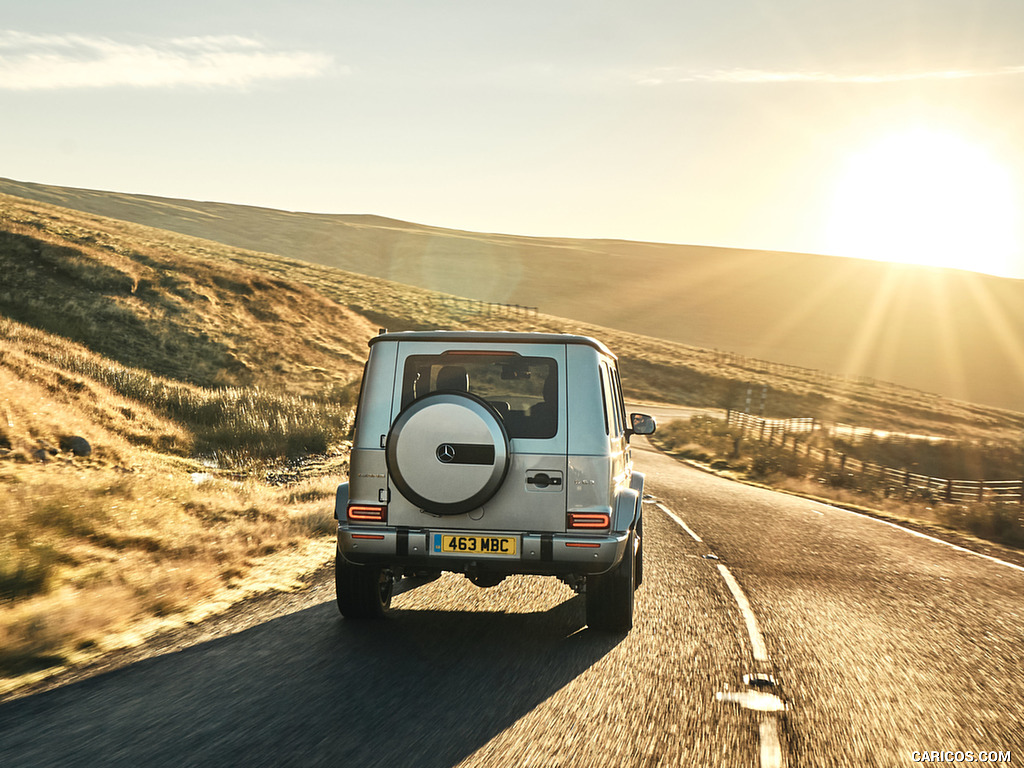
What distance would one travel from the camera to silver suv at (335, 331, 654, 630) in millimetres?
5375

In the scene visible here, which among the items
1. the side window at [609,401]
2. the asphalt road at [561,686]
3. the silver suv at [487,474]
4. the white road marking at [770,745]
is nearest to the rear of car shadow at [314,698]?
the asphalt road at [561,686]

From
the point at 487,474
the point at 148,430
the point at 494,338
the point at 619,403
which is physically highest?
the point at 494,338

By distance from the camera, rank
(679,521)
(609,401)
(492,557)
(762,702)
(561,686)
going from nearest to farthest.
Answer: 1. (762,702)
2. (561,686)
3. (492,557)
4. (609,401)
5. (679,521)

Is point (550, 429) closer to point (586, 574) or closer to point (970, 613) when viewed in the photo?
point (586, 574)

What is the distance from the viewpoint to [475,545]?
18.1 ft

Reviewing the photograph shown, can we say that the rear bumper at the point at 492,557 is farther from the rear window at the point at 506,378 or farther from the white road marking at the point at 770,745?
the white road marking at the point at 770,745

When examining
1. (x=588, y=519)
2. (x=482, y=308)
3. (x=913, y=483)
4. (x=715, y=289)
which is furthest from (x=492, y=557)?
(x=715, y=289)

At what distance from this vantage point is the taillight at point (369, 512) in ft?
18.3

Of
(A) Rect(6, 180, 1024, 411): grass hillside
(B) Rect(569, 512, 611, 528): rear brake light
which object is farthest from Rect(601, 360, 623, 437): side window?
(A) Rect(6, 180, 1024, 411): grass hillside

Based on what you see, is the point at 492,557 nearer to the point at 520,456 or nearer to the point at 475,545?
the point at 475,545

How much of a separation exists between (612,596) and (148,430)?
41.2ft

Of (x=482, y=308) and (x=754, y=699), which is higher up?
(x=754, y=699)

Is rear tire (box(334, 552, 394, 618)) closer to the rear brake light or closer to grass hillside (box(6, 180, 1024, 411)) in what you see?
the rear brake light

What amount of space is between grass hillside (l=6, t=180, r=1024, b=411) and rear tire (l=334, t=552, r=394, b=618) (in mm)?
75920
